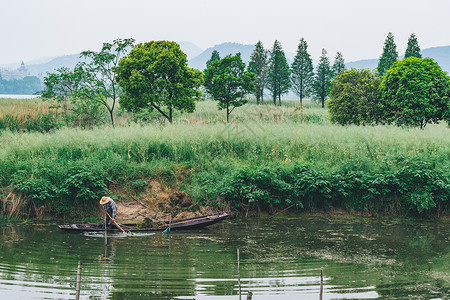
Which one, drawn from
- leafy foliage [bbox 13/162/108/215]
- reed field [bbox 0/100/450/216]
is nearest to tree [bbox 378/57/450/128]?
reed field [bbox 0/100/450/216]

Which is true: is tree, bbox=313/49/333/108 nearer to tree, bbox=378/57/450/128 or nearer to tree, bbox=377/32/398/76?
tree, bbox=377/32/398/76

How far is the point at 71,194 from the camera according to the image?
1612 cm

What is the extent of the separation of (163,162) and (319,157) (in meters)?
6.88

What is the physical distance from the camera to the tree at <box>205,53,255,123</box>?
33.4 m

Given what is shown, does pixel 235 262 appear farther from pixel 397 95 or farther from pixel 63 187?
pixel 397 95

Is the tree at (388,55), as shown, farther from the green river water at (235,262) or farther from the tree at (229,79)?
the green river water at (235,262)

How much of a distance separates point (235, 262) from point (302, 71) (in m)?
55.3

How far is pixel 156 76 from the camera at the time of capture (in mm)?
25125

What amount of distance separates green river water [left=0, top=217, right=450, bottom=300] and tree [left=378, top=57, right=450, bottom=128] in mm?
13305

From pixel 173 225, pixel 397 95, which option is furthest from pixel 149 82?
pixel 397 95

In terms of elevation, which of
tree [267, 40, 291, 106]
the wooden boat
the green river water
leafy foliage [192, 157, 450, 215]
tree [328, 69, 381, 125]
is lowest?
the green river water

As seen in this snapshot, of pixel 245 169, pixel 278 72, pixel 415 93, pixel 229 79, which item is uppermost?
pixel 278 72

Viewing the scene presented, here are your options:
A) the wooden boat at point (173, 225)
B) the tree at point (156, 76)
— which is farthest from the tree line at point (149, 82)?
the wooden boat at point (173, 225)

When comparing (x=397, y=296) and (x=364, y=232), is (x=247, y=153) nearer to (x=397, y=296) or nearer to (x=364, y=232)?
(x=364, y=232)
